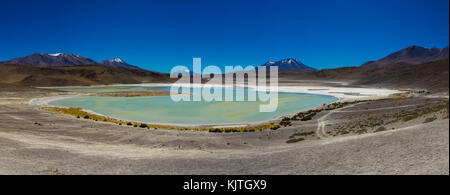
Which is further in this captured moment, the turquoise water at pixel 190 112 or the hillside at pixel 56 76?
the hillside at pixel 56 76

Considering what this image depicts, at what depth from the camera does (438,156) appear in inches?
317

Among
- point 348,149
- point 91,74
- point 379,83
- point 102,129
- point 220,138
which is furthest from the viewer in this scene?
point 91,74

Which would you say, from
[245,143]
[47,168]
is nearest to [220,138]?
[245,143]

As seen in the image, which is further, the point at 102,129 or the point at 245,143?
the point at 102,129

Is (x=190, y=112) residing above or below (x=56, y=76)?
below

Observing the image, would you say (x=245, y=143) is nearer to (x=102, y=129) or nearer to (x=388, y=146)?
(x=388, y=146)

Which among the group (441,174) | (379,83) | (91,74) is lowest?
(441,174)

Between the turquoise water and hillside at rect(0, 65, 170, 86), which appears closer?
the turquoise water

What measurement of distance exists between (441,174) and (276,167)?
15.7 ft

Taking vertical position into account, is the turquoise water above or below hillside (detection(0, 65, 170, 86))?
below

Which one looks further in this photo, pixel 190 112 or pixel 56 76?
pixel 56 76

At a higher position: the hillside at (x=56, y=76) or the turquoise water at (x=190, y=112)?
the hillside at (x=56, y=76)

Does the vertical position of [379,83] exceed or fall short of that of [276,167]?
it exceeds it
